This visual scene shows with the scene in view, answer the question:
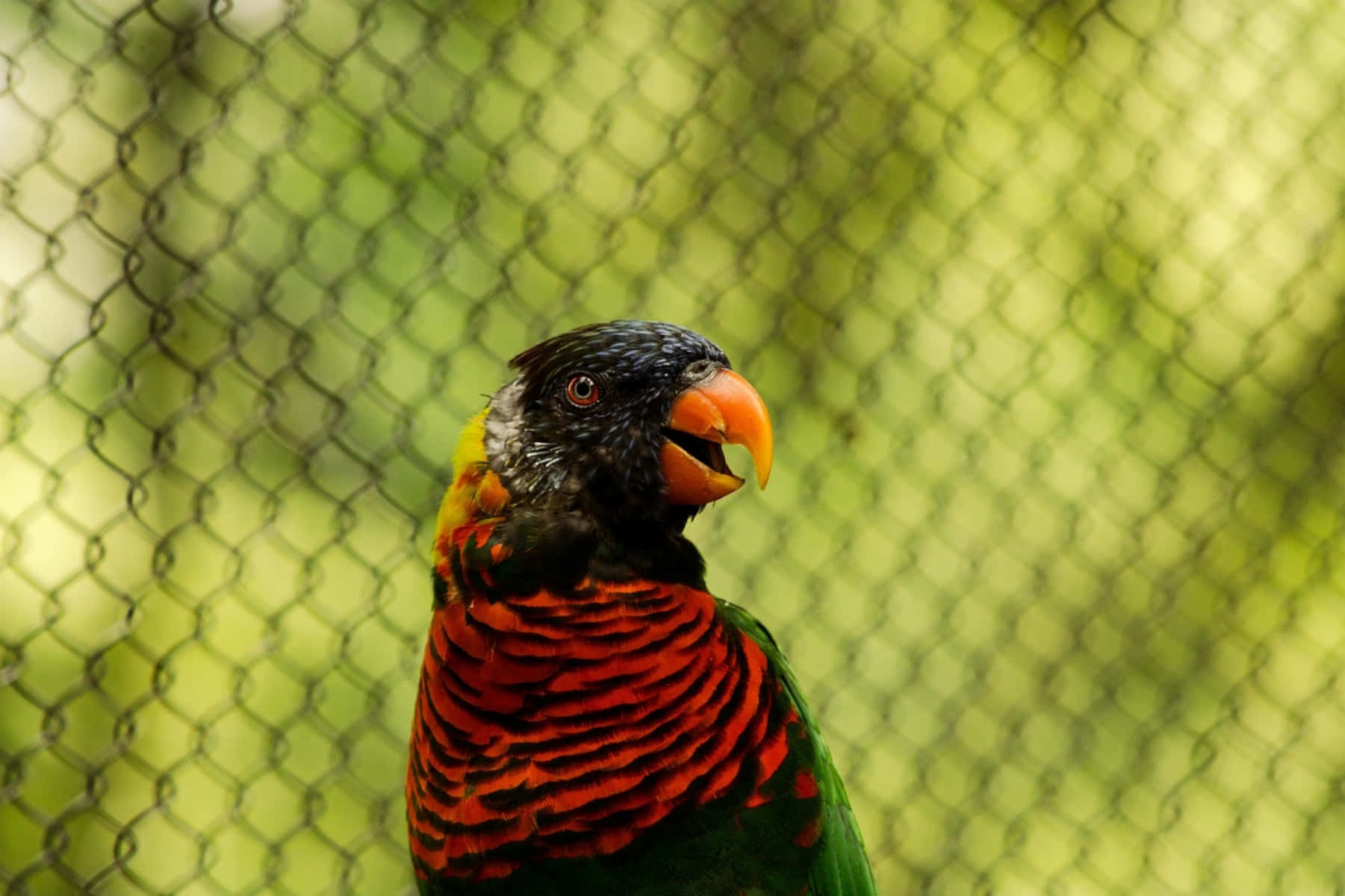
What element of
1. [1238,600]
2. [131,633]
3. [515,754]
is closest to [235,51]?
[131,633]

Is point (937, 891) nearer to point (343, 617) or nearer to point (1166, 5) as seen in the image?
point (343, 617)

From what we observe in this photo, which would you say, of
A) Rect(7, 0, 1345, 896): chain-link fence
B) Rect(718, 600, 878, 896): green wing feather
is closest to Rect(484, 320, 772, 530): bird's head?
Rect(718, 600, 878, 896): green wing feather

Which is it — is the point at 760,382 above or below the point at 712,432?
below

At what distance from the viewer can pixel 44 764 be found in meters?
1.85

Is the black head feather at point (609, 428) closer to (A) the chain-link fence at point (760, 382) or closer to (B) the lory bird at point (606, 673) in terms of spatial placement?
(B) the lory bird at point (606, 673)

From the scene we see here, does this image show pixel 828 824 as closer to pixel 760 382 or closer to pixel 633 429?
pixel 633 429

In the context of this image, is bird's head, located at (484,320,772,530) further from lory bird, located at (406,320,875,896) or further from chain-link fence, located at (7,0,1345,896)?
chain-link fence, located at (7,0,1345,896)

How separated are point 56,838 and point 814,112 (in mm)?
2019

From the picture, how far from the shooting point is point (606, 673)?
83 centimetres

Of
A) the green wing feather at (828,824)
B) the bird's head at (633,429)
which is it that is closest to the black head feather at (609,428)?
the bird's head at (633,429)

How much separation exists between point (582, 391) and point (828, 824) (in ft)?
1.44

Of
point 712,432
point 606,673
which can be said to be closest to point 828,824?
point 606,673

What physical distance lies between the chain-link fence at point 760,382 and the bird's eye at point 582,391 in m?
1.02

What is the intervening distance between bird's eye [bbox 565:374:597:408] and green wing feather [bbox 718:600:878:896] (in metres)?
0.24
